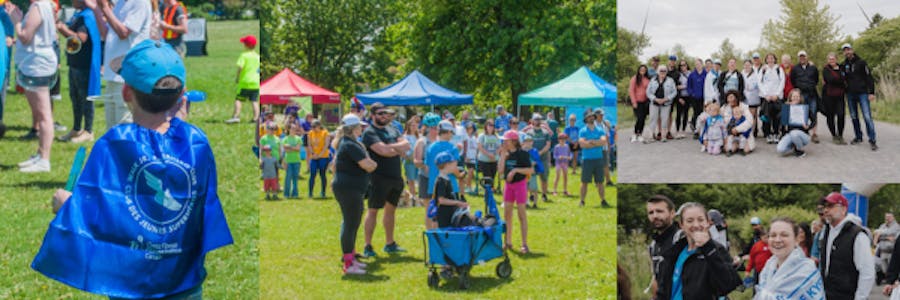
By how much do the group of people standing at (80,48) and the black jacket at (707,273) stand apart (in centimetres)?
338

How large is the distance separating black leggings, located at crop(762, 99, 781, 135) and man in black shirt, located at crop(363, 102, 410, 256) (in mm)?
1959

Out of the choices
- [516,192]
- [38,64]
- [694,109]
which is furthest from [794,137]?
[38,64]

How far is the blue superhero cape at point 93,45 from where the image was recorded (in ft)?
23.7

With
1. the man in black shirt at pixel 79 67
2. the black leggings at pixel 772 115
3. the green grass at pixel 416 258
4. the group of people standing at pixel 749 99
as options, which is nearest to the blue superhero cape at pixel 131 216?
the green grass at pixel 416 258

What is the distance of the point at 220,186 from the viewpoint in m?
6.37

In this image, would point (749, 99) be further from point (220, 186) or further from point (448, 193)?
point (220, 186)

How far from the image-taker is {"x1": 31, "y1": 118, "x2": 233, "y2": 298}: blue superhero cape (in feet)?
10.3

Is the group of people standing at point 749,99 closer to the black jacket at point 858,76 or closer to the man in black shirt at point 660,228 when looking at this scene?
the black jacket at point 858,76

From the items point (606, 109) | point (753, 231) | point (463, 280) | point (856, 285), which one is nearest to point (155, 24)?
point (463, 280)

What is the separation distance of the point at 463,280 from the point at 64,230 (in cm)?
284

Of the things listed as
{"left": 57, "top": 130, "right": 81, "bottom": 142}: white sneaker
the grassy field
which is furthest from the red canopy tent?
{"left": 57, "top": 130, "right": 81, "bottom": 142}: white sneaker

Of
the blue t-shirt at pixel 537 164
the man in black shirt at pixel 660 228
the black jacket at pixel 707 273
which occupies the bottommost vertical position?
the black jacket at pixel 707 273

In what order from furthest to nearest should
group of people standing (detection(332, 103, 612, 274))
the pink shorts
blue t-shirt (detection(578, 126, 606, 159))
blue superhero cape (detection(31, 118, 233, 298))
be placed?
the pink shorts → group of people standing (detection(332, 103, 612, 274)) → blue t-shirt (detection(578, 126, 606, 159)) → blue superhero cape (detection(31, 118, 233, 298))

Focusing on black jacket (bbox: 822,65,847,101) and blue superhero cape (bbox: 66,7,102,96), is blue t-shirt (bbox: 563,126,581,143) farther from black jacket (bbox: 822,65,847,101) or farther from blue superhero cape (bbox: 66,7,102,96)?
blue superhero cape (bbox: 66,7,102,96)
